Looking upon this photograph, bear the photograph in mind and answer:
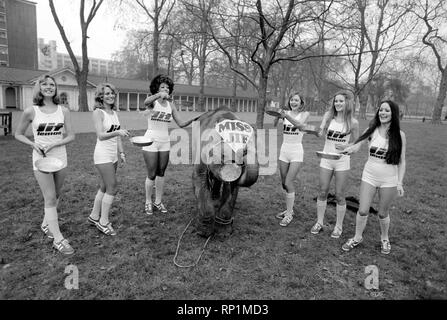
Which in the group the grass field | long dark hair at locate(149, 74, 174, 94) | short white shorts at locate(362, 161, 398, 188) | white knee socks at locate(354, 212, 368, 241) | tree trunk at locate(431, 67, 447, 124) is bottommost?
the grass field

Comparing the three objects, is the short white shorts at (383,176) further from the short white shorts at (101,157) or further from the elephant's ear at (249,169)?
Result: the short white shorts at (101,157)

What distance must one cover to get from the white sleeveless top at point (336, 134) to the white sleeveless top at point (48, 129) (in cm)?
362

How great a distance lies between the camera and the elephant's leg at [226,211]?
13.5 ft

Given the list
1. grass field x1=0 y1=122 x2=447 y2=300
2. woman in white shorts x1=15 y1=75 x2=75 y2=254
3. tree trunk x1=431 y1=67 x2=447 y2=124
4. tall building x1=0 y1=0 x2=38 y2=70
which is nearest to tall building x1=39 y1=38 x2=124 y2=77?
tall building x1=0 y1=0 x2=38 y2=70

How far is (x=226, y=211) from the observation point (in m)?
4.28

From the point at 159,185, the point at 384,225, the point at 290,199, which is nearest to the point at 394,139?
the point at 384,225

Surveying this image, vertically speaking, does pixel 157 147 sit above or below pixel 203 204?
above

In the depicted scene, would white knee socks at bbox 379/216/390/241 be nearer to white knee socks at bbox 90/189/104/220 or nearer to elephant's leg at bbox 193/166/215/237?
elephant's leg at bbox 193/166/215/237

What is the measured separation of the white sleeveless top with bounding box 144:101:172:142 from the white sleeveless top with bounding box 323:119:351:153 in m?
2.49

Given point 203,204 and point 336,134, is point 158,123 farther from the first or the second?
point 336,134

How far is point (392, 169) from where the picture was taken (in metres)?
3.84

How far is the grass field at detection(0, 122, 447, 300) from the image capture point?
3.34m

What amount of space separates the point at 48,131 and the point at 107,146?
0.72 meters
